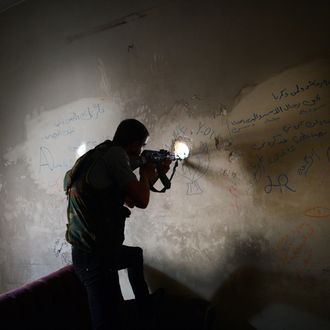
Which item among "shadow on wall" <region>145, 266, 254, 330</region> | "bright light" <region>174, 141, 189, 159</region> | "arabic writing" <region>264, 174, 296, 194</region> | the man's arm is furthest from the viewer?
"bright light" <region>174, 141, 189, 159</region>

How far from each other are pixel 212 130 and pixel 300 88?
1.62ft

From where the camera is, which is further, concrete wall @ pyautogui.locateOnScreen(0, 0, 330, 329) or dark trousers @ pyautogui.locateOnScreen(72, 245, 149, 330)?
concrete wall @ pyautogui.locateOnScreen(0, 0, 330, 329)

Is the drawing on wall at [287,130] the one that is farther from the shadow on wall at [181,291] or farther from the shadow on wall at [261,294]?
the shadow on wall at [181,291]

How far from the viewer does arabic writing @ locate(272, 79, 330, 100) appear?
5.16 ft

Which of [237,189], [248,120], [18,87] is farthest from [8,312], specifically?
[18,87]

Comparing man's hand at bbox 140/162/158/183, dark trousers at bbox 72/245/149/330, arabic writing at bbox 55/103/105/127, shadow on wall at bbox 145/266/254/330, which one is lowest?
shadow on wall at bbox 145/266/254/330

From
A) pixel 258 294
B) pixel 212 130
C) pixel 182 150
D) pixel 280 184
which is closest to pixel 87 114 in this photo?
pixel 182 150

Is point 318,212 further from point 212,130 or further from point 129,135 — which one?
point 129,135

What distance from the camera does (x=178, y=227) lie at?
78.4 inches

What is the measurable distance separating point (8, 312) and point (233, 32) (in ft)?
5.69

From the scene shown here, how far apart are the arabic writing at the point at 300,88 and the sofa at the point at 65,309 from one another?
116 cm

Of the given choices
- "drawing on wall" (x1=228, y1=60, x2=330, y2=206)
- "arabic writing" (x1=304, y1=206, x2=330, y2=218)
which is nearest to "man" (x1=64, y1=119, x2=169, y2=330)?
"drawing on wall" (x1=228, y1=60, x2=330, y2=206)

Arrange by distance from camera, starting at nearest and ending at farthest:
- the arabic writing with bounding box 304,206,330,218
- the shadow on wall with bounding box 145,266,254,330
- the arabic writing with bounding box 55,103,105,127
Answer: the arabic writing with bounding box 304,206,330,218
the shadow on wall with bounding box 145,266,254,330
the arabic writing with bounding box 55,103,105,127

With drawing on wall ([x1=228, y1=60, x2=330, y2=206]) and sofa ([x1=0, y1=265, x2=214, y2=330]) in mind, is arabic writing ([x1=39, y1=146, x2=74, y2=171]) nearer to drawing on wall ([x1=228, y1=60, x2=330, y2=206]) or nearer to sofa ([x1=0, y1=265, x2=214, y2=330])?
sofa ([x1=0, y1=265, x2=214, y2=330])
